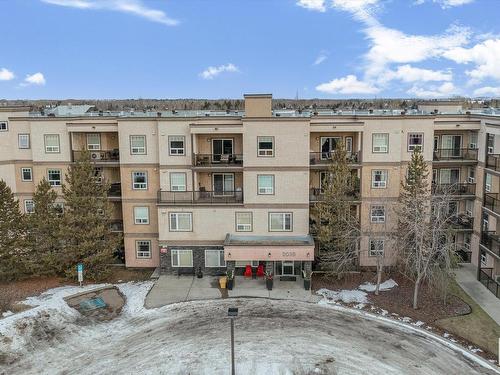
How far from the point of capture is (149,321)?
24203mm

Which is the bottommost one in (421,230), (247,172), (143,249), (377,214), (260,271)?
(260,271)

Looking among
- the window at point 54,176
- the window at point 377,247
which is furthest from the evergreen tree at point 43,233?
the window at point 377,247

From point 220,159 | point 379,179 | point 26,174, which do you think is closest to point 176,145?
point 220,159

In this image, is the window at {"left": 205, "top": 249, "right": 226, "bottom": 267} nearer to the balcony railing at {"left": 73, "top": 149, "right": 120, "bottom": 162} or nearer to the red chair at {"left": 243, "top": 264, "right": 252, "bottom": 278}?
the red chair at {"left": 243, "top": 264, "right": 252, "bottom": 278}

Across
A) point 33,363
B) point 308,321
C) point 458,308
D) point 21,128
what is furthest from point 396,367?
point 21,128

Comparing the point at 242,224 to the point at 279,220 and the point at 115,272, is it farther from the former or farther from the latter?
the point at 115,272

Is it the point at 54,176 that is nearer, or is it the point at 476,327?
the point at 476,327

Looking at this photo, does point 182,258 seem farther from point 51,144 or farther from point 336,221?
point 51,144

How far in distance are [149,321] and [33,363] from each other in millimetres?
5978

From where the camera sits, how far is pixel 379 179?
3167 cm

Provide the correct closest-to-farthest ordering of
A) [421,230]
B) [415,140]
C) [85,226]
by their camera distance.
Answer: [421,230] < [85,226] < [415,140]

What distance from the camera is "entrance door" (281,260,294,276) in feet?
99.6

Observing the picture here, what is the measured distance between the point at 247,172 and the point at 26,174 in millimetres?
16971

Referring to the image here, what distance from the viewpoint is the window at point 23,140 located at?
109 ft
